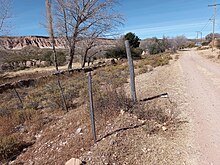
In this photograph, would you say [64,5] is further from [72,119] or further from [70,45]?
[72,119]

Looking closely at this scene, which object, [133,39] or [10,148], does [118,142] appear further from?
[133,39]

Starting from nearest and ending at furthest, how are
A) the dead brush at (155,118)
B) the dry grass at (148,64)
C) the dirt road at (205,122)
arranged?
the dirt road at (205,122) < the dead brush at (155,118) < the dry grass at (148,64)

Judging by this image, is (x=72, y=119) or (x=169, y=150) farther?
(x=72, y=119)

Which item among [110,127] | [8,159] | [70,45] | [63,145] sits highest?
[70,45]

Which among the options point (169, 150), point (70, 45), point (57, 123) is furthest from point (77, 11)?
point (169, 150)

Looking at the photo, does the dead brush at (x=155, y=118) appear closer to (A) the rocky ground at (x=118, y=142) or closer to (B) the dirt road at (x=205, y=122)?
(A) the rocky ground at (x=118, y=142)

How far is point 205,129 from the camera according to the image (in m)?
4.53

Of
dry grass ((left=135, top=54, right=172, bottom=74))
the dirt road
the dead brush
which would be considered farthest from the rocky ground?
dry grass ((left=135, top=54, right=172, bottom=74))

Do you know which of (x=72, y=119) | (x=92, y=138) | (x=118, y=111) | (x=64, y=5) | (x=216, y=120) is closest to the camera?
(x=92, y=138)

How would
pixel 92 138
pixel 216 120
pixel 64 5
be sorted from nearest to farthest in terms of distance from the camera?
pixel 92 138 → pixel 216 120 → pixel 64 5

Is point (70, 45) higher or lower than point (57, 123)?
higher

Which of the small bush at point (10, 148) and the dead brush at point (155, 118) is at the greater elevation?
the dead brush at point (155, 118)

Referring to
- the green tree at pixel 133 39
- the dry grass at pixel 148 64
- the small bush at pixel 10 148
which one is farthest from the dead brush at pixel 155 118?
the green tree at pixel 133 39

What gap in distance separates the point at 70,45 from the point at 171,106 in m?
15.7
